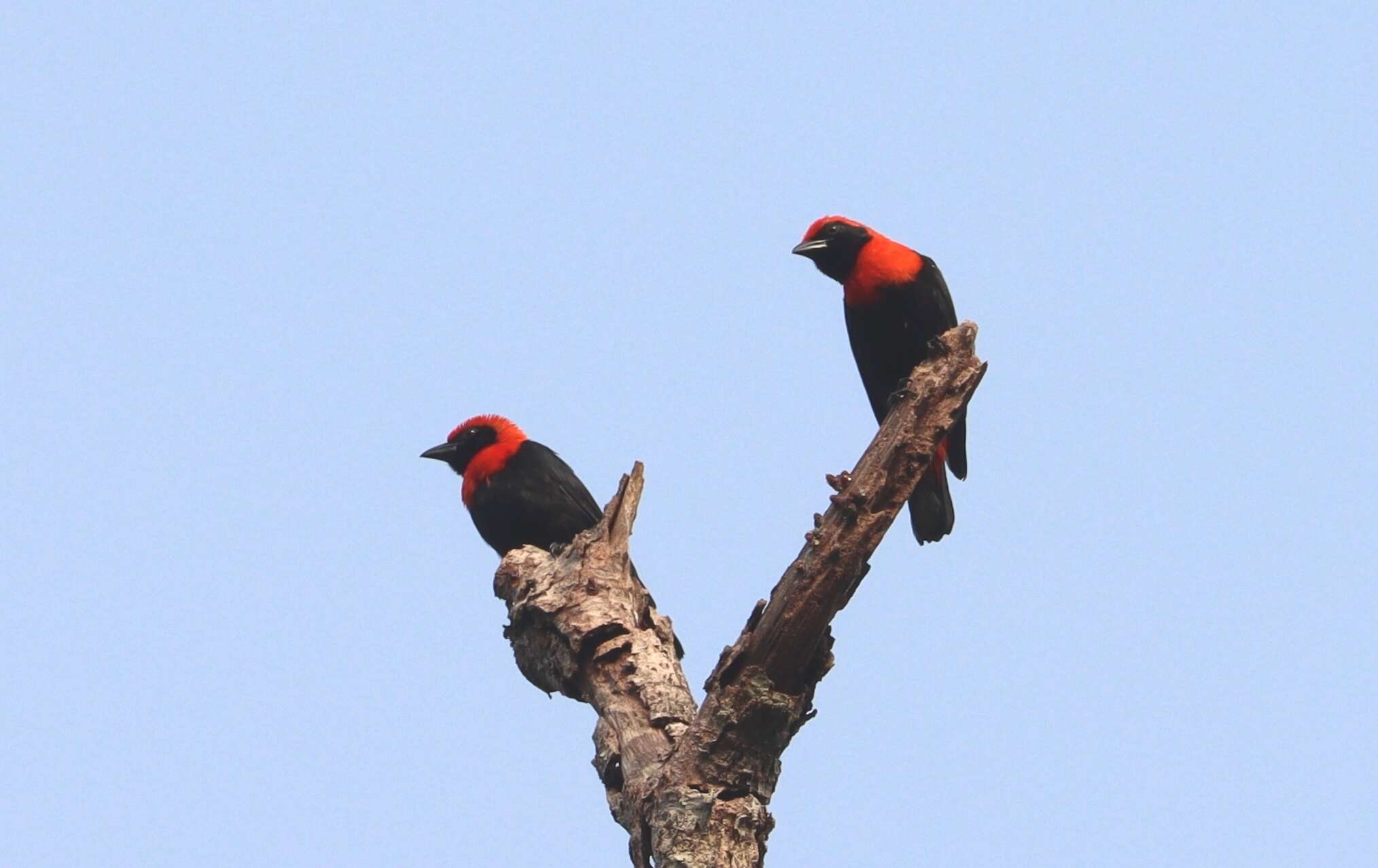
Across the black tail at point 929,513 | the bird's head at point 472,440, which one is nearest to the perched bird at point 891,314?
the black tail at point 929,513

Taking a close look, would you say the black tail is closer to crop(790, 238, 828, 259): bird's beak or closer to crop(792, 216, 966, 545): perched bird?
crop(792, 216, 966, 545): perched bird

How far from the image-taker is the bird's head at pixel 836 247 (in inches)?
275

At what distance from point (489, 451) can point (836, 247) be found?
93.4 inches

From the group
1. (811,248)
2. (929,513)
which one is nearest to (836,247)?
(811,248)

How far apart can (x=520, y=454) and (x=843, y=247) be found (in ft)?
7.08

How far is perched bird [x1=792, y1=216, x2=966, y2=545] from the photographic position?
6484 mm

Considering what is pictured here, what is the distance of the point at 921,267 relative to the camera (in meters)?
6.77

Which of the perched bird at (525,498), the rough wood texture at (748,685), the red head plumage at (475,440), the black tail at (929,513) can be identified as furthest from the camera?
the red head plumage at (475,440)

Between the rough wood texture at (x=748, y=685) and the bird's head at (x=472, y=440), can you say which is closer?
the rough wood texture at (x=748, y=685)

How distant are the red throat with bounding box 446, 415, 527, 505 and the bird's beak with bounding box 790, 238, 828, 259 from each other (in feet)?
6.59

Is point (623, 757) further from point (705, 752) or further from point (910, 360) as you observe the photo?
point (910, 360)

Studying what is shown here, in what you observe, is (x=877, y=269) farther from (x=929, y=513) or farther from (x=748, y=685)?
(x=748, y=685)

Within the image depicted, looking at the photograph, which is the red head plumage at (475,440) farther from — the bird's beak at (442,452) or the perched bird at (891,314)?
the perched bird at (891,314)

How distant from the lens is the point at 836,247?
23.0 ft
